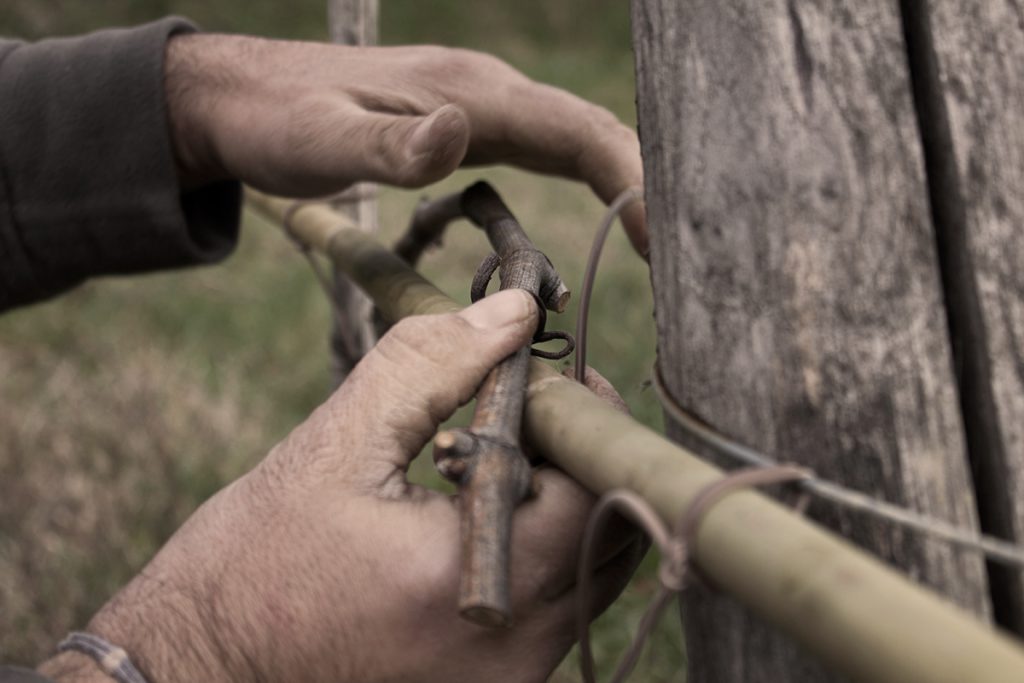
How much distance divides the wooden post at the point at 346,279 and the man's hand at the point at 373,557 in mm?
1157

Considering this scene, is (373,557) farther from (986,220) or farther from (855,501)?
(986,220)

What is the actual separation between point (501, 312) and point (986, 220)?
1.23 ft

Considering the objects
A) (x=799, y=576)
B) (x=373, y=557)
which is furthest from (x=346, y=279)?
(x=799, y=576)

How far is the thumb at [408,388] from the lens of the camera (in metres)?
0.87

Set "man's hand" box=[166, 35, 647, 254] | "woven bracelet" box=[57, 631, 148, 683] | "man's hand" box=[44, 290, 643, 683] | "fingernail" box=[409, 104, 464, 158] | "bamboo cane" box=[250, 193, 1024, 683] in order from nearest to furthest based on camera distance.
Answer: "bamboo cane" box=[250, 193, 1024, 683] → "man's hand" box=[44, 290, 643, 683] → "woven bracelet" box=[57, 631, 148, 683] → "fingernail" box=[409, 104, 464, 158] → "man's hand" box=[166, 35, 647, 254]

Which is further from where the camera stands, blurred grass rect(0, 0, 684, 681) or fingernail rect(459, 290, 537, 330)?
blurred grass rect(0, 0, 684, 681)

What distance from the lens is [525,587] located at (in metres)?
0.83

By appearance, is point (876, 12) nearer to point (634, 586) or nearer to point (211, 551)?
point (211, 551)

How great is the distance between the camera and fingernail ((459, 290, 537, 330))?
892mm

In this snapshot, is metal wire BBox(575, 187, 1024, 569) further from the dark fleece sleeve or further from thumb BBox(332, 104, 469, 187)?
the dark fleece sleeve

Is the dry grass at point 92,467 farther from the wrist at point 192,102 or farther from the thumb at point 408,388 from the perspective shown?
the thumb at point 408,388

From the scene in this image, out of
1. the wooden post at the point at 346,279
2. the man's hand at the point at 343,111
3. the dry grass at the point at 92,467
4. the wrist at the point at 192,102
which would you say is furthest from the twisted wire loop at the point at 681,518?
the dry grass at the point at 92,467

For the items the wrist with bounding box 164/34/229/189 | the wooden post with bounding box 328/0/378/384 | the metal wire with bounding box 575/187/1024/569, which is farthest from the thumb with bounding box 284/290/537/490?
the wooden post with bounding box 328/0/378/384

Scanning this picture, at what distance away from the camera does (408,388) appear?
877 millimetres
